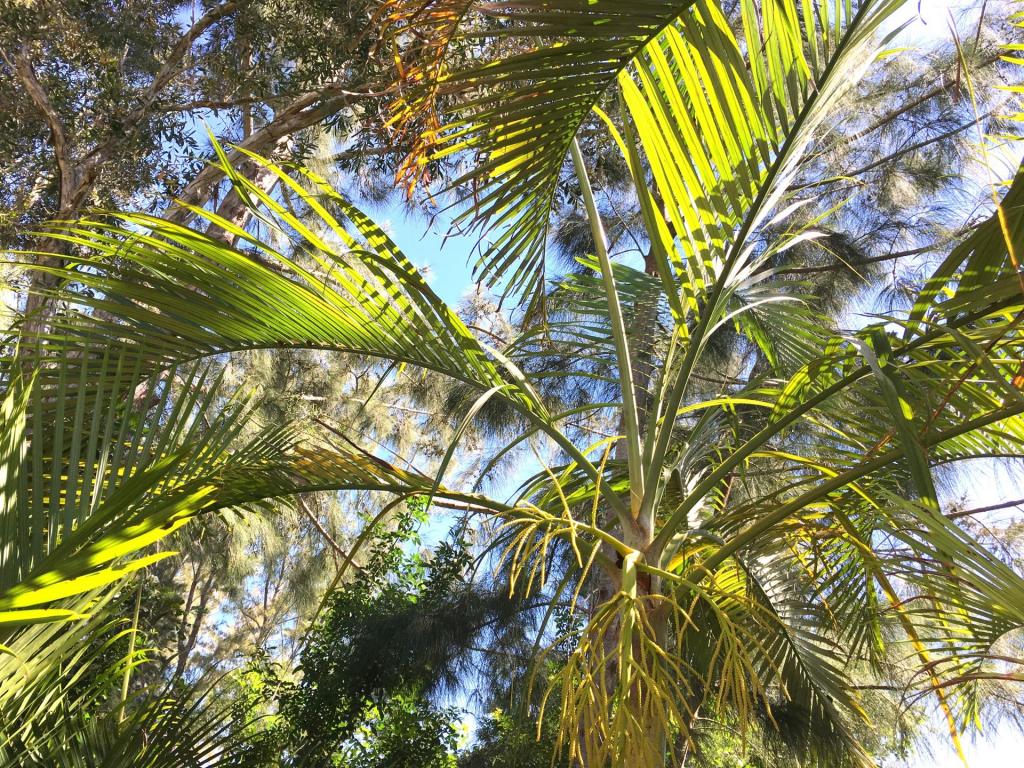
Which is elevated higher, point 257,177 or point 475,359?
point 257,177

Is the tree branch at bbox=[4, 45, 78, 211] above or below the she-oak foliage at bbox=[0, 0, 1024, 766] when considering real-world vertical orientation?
above

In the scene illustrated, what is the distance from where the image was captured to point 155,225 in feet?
5.61

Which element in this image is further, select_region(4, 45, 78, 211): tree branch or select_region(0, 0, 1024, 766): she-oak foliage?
select_region(4, 45, 78, 211): tree branch

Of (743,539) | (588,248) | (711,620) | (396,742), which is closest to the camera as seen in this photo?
(743,539)

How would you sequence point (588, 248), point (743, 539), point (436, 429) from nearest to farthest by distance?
1. point (743, 539)
2. point (588, 248)
3. point (436, 429)

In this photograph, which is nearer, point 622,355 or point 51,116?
point 622,355

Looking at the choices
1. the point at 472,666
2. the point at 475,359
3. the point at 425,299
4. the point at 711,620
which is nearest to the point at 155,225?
the point at 425,299

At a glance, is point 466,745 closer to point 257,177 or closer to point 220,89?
point 257,177

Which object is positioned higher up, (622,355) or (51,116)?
(51,116)

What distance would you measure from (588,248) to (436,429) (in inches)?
118

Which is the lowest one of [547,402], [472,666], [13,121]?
[472,666]

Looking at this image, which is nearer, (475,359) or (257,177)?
(475,359)

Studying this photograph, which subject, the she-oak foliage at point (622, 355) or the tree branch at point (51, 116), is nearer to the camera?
the she-oak foliage at point (622, 355)

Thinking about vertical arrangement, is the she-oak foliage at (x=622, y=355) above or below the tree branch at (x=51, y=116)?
below
